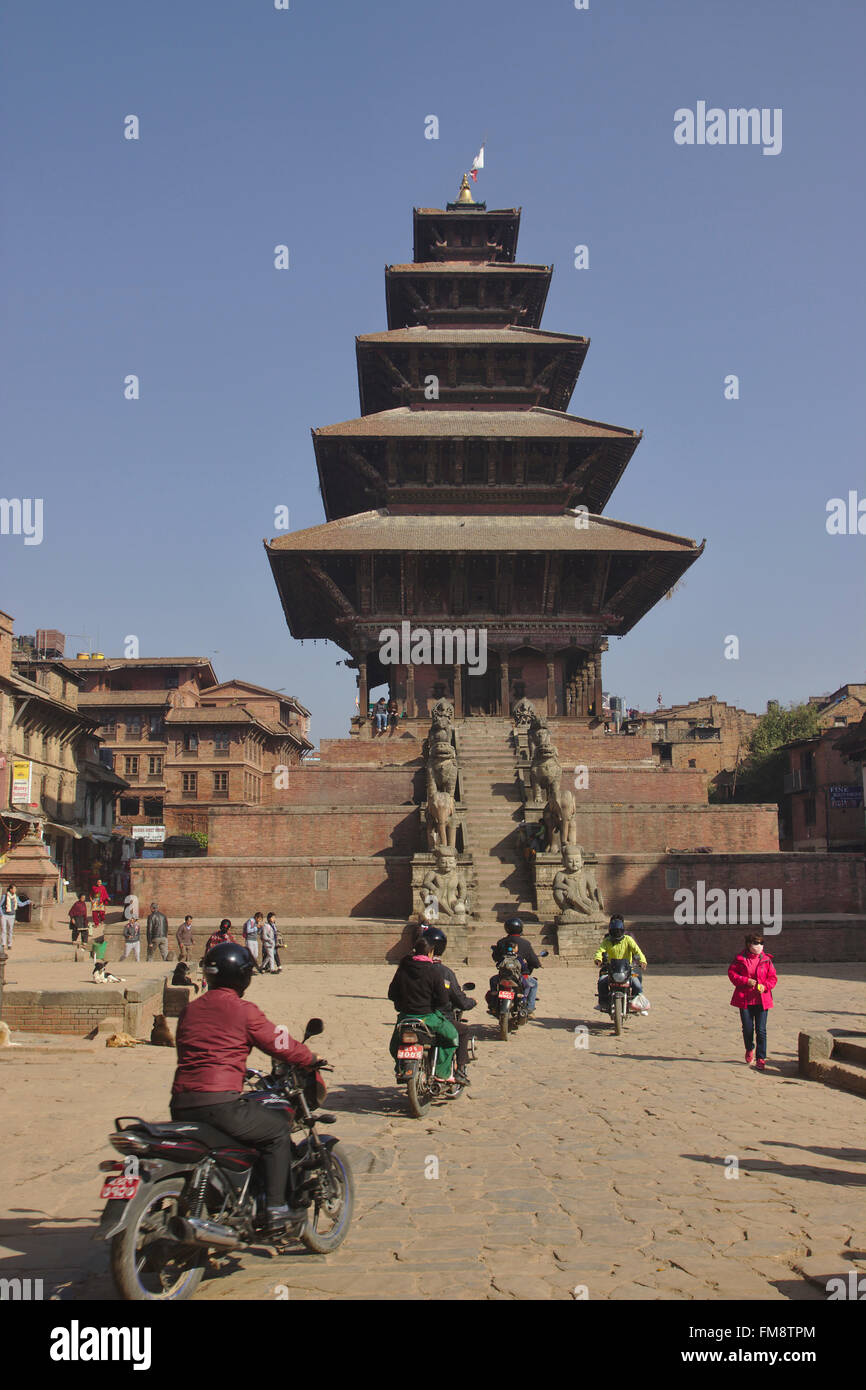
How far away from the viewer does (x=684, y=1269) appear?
4.85 metres

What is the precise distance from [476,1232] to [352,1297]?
109 cm

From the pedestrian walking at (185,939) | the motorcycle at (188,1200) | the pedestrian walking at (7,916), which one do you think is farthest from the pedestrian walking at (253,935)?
the motorcycle at (188,1200)

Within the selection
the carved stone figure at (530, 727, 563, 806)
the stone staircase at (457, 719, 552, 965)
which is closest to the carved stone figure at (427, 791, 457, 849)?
the stone staircase at (457, 719, 552, 965)

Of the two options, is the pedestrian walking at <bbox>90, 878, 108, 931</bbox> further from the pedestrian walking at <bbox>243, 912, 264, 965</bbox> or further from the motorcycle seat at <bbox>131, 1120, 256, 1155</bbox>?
the motorcycle seat at <bbox>131, 1120, 256, 1155</bbox>

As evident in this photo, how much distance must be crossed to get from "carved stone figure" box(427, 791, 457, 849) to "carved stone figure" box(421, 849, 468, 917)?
784 millimetres

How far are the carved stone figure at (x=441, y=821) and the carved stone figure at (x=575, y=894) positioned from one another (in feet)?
7.97

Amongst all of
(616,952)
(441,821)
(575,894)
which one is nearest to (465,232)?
(441,821)

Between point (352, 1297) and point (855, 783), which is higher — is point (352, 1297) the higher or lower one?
the lower one

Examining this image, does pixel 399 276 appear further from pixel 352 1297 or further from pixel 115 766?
pixel 352 1297

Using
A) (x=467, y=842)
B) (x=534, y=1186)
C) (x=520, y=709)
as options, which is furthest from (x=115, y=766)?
(x=534, y=1186)

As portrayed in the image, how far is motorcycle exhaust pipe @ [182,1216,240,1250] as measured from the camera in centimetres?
436

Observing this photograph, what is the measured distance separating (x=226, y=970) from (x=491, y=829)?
60.1ft

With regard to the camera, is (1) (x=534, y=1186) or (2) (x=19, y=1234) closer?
(2) (x=19, y=1234)

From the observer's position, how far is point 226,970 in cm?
502
